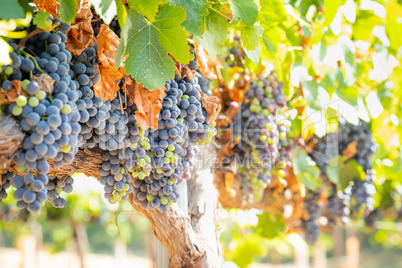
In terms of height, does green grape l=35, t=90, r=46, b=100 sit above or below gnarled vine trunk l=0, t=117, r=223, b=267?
above

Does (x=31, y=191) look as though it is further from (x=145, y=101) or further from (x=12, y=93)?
(x=145, y=101)

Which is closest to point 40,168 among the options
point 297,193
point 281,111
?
point 281,111

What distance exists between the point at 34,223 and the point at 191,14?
25.1 feet

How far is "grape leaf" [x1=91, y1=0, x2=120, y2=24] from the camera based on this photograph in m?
0.86

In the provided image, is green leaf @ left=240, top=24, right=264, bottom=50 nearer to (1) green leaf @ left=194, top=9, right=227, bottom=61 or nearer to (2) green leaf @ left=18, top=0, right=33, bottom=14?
→ (1) green leaf @ left=194, top=9, right=227, bottom=61

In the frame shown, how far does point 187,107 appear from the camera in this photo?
48.9 inches

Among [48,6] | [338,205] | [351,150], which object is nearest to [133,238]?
[338,205]

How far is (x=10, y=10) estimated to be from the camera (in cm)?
86

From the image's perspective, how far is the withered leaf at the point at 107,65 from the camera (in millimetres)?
1054

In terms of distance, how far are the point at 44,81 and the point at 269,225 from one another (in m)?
2.80

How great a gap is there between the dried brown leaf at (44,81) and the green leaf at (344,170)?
2.01m

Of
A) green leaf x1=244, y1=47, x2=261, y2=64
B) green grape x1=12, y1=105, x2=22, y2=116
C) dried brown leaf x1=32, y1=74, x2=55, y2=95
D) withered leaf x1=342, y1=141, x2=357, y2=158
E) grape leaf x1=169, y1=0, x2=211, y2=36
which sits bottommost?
withered leaf x1=342, y1=141, x2=357, y2=158

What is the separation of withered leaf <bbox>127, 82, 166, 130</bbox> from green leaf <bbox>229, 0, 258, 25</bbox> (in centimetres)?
31

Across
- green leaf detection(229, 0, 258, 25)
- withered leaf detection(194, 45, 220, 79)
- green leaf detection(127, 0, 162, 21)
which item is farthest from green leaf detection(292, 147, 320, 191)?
green leaf detection(127, 0, 162, 21)
